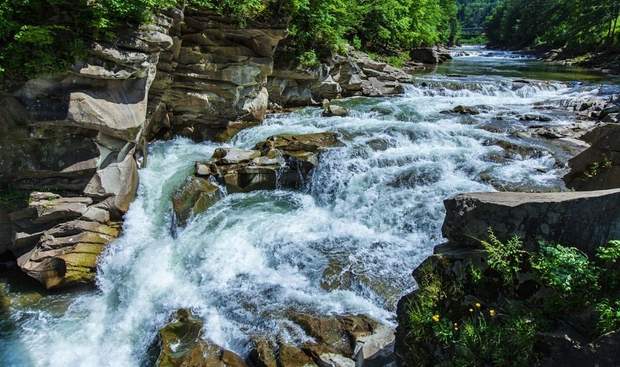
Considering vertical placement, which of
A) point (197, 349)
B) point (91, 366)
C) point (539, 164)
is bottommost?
point (91, 366)

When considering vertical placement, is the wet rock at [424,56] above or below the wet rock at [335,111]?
above

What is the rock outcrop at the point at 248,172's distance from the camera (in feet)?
41.1

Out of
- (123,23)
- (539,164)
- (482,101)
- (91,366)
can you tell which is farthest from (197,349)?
(482,101)

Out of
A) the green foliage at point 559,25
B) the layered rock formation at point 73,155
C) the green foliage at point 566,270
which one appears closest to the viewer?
the green foliage at point 566,270

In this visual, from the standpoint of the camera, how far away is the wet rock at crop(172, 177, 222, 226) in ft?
39.5

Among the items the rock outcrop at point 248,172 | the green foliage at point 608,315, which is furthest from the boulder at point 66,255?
the green foliage at point 608,315

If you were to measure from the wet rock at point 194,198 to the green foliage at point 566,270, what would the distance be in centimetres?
950

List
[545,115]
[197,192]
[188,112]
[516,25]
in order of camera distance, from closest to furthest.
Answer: [197,192], [188,112], [545,115], [516,25]

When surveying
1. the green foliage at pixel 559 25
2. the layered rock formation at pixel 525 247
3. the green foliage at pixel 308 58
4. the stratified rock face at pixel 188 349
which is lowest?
the stratified rock face at pixel 188 349

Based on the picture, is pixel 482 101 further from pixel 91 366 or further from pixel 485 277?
pixel 91 366

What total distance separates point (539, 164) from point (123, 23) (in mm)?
12566

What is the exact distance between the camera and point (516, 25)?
81.7 meters

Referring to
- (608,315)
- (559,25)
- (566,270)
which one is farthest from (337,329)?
(559,25)

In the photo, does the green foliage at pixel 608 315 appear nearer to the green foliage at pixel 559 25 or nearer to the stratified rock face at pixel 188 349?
the stratified rock face at pixel 188 349
